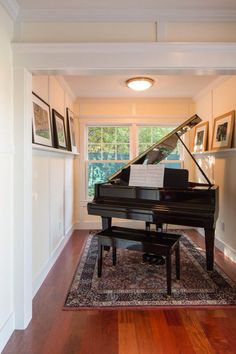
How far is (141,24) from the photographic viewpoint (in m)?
2.07

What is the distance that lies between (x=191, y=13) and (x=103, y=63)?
801 millimetres

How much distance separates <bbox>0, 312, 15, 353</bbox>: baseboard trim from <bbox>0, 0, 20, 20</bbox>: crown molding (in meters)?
2.30

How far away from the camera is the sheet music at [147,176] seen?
303 centimetres

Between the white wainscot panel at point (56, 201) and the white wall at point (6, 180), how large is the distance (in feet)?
4.31

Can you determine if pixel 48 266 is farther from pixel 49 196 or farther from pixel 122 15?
pixel 122 15

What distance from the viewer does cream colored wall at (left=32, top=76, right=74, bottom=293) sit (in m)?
2.69

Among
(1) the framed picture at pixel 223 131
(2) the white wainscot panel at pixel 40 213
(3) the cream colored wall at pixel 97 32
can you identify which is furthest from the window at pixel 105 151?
(3) the cream colored wall at pixel 97 32

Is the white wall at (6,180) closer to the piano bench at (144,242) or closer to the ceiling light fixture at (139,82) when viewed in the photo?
the piano bench at (144,242)

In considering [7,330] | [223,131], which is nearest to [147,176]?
[223,131]

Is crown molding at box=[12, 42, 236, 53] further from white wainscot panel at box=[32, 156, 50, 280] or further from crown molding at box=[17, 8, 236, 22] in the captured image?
white wainscot panel at box=[32, 156, 50, 280]

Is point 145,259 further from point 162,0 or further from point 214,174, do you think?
point 162,0

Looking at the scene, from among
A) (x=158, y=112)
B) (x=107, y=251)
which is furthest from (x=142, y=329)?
(x=158, y=112)

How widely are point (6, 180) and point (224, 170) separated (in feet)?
9.75

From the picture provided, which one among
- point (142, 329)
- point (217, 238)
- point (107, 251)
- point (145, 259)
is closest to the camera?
point (142, 329)
